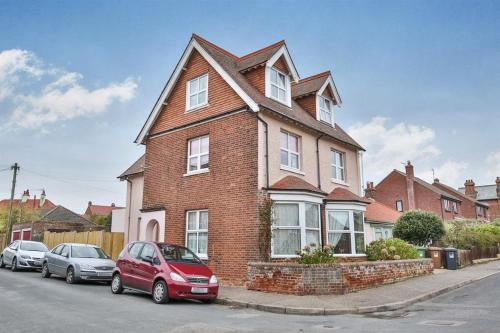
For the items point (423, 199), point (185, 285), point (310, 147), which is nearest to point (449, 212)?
point (423, 199)

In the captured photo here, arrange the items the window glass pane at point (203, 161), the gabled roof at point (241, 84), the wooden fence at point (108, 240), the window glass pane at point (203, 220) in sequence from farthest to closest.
Result: the wooden fence at point (108, 240), the window glass pane at point (203, 161), the window glass pane at point (203, 220), the gabled roof at point (241, 84)

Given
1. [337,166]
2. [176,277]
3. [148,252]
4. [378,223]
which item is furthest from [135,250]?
[378,223]

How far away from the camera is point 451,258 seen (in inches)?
886

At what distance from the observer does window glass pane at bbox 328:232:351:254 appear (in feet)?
54.8

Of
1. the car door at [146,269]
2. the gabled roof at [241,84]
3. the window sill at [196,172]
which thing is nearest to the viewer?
the car door at [146,269]

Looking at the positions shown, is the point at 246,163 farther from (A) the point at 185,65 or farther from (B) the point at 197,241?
(A) the point at 185,65

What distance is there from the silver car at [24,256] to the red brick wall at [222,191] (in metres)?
7.08

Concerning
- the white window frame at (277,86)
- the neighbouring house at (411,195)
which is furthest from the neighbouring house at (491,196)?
the white window frame at (277,86)

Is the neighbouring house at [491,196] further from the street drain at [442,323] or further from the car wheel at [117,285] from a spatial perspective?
the car wheel at [117,285]

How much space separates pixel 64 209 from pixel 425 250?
46.0m

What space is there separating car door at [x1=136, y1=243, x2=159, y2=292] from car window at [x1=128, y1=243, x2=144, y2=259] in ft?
0.78

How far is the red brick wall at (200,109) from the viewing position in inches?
650

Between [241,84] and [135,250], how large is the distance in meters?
7.59

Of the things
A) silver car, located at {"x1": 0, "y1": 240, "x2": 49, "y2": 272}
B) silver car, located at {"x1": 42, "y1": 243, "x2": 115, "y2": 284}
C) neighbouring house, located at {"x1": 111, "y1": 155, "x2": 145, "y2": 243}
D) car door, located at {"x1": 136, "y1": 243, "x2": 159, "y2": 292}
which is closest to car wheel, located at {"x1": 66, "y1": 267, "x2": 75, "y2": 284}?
silver car, located at {"x1": 42, "y1": 243, "x2": 115, "y2": 284}
